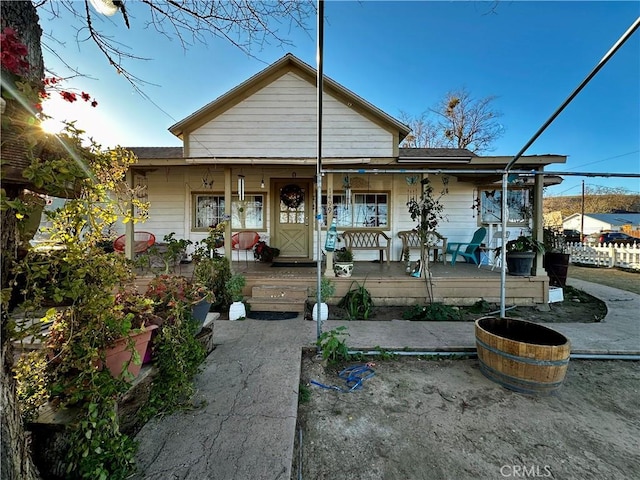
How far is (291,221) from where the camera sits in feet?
23.6

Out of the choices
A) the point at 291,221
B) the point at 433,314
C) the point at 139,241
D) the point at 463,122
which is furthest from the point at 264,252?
the point at 463,122

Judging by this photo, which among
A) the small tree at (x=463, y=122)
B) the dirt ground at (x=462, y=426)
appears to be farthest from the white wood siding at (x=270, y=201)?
the small tree at (x=463, y=122)

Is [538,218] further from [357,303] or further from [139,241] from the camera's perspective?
[139,241]

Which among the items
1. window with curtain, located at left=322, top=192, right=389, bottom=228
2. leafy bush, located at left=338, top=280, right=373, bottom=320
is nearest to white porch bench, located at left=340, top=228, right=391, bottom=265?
window with curtain, located at left=322, top=192, right=389, bottom=228

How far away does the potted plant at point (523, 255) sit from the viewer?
4.90 meters

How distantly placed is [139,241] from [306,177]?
4.39m

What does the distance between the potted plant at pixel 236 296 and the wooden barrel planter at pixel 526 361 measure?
3.04 metres

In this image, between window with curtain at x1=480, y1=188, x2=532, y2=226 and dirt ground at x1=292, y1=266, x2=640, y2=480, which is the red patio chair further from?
window with curtain at x1=480, y1=188, x2=532, y2=226

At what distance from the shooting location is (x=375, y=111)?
5.70 metres

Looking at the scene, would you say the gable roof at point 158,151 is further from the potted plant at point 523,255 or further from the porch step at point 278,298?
the potted plant at point 523,255

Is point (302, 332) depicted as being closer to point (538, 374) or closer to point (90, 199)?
point (538, 374)

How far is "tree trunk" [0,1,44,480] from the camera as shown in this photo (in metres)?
1.03

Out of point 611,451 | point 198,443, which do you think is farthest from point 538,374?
point 198,443

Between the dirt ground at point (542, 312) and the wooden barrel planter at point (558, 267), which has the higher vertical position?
the wooden barrel planter at point (558, 267)
